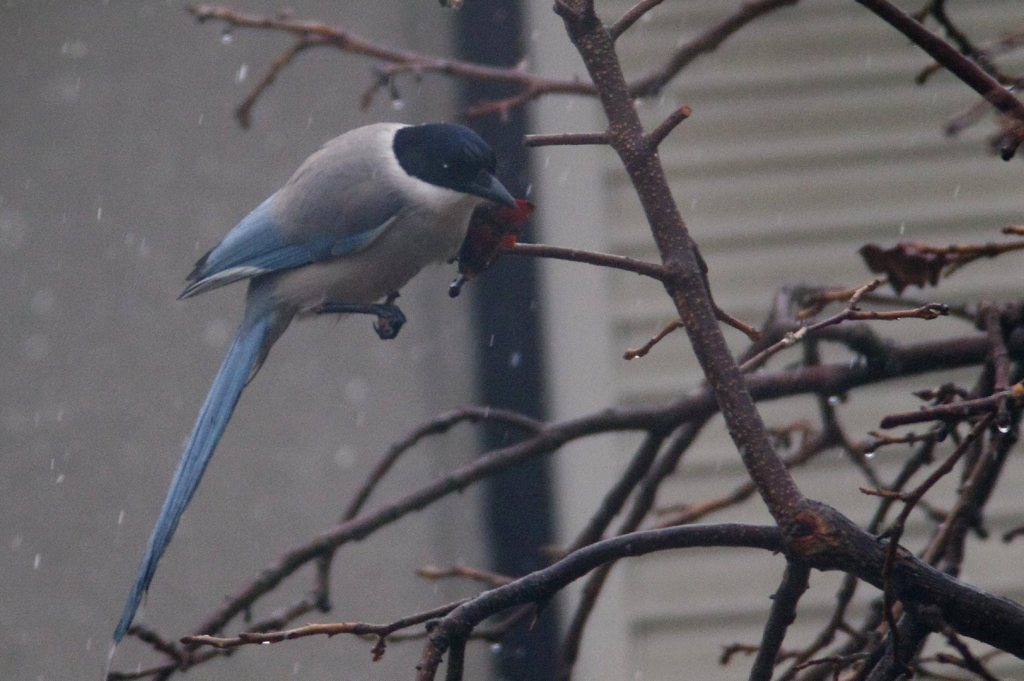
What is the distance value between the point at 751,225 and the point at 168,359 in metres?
1.59


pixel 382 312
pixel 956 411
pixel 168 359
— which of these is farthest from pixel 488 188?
pixel 168 359

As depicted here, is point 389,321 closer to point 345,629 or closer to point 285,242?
point 285,242

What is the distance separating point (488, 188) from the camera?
107 cm

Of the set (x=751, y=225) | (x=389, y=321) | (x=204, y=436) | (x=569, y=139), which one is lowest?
(x=751, y=225)

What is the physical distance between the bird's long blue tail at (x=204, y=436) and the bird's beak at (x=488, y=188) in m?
0.28

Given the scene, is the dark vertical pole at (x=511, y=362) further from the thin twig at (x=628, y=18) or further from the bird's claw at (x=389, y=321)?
the thin twig at (x=628, y=18)

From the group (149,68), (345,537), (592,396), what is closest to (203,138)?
(149,68)

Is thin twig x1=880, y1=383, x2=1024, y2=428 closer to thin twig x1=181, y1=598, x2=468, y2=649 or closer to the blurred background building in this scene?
thin twig x1=181, y1=598, x2=468, y2=649

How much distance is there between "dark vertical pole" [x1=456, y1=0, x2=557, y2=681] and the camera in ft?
10.9

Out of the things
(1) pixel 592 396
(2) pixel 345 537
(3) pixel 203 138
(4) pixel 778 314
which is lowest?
(1) pixel 592 396

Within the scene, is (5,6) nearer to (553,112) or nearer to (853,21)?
(553,112)

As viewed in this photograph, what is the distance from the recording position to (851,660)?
30.8 inches

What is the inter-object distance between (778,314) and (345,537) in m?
0.51

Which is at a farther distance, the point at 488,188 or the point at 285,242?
the point at 285,242
